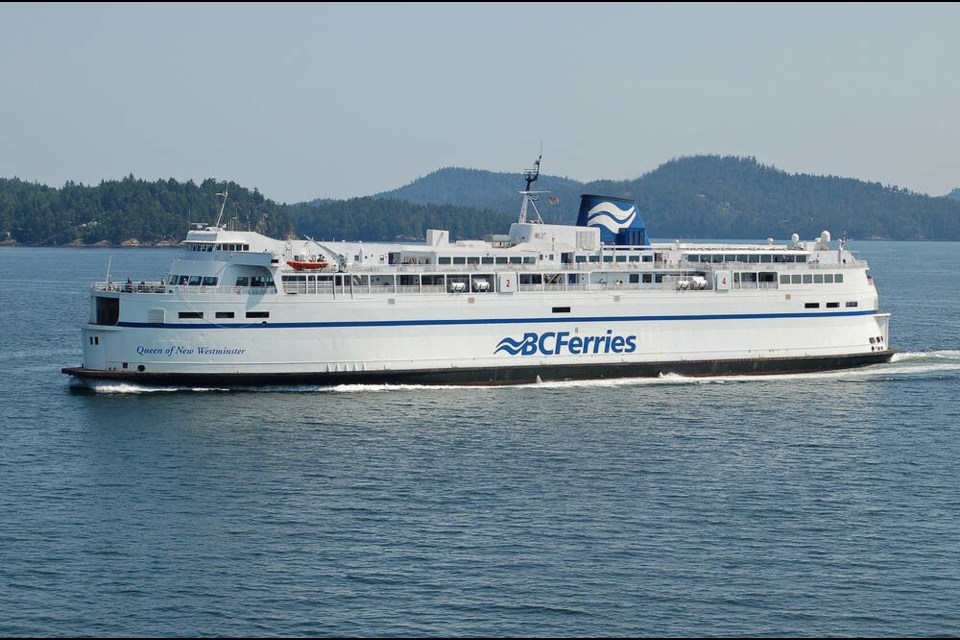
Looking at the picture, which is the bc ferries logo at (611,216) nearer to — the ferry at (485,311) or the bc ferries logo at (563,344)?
the ferry at (485,311)

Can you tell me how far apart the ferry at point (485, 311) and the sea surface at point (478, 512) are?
143 cm

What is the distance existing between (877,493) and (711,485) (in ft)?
14.6

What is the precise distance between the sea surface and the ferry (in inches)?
56.3

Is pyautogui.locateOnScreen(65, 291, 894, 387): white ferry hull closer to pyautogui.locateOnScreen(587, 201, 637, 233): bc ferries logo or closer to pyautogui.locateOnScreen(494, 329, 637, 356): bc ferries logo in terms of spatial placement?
pyautogui.locateOnScreen(494, 329, 637, 356): bc ferries logo

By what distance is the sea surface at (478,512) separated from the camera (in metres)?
24.4

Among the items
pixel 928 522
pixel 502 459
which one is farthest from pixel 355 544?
pixel 928 522

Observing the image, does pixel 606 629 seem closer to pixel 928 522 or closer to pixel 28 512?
pixel 928 522

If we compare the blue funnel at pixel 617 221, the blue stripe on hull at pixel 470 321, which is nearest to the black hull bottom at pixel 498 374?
the blue stripe on hull at pixel 470 321

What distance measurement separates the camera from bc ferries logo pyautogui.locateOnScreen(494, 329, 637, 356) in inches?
1930

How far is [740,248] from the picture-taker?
5441cm

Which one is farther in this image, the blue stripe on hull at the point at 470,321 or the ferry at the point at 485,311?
the ferry at the point at 485,311

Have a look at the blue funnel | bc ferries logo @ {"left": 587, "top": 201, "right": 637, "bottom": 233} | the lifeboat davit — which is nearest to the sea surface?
the lifeboat davit

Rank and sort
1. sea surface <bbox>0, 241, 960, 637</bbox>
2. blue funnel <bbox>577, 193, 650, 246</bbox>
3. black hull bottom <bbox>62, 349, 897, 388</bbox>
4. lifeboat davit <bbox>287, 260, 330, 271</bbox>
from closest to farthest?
sea surface <bbox>0, 241, 960, 637</bbox>, black hull bottom <bbox>62, 349, 897, 388</bbox>, lifeboat davit <bbox>287, 260, 330, 271</bbox>, blue funnel <bbox>577, 193, 650, 246</bbox>

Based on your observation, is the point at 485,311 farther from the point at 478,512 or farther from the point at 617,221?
the point at 478,512
